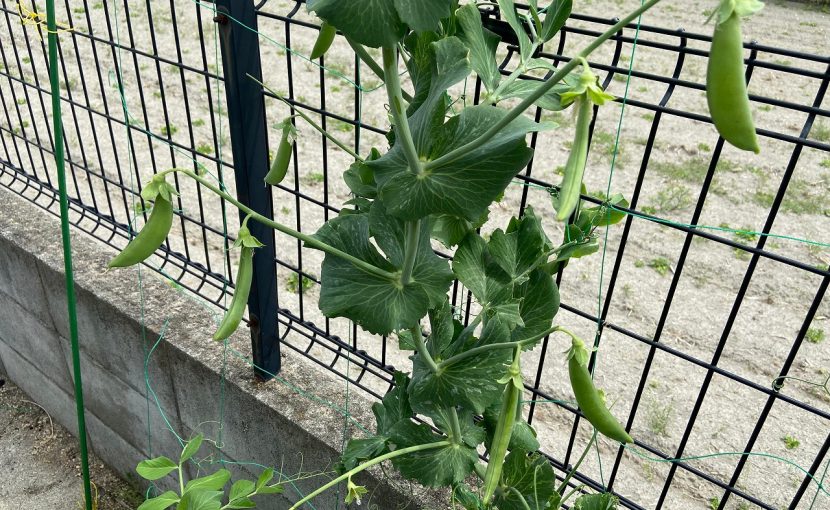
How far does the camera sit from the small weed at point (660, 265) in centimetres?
424

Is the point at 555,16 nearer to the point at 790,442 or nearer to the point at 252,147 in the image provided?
the point at 252,147

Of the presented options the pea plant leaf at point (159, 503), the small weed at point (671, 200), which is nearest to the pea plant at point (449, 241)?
the pea plant leaf at point (159, 503)

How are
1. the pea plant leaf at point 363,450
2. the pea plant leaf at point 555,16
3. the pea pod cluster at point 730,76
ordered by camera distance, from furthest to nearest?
the pea plant leaf at point 363,450
the pea plant leaf at point 555,16
the pea pod cluster at point 730,76

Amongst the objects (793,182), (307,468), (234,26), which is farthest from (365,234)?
(793,182)

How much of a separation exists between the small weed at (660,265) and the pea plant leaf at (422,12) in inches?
143

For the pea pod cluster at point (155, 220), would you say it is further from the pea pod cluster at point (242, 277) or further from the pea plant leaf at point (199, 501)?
the pea plant leaf at point (199, 501)

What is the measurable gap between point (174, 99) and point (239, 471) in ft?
15.4

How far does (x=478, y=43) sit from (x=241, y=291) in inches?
22.4

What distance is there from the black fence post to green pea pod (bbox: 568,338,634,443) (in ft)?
4.11

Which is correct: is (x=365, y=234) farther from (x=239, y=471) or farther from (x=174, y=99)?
(x=174, y=99)

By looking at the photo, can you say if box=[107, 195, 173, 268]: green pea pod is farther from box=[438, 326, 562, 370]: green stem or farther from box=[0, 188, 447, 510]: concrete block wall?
box=[0, 188, 447, 510]: concrete block wall

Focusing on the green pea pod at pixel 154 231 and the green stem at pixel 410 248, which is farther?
the green stem at pixel 410 248

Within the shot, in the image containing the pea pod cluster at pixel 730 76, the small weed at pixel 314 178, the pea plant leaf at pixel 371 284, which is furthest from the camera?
the small weed at pixel 314 178

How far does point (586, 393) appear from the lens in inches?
39.9
